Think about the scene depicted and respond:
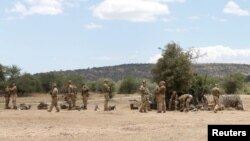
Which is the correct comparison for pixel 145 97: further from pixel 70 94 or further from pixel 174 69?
pixel 174 69

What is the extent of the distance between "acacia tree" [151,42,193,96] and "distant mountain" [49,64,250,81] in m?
85.7

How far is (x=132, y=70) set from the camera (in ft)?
463

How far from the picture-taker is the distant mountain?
129000 millimetres

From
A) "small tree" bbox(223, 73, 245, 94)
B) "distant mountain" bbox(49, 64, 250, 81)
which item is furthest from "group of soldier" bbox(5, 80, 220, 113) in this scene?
"distant mountain" bbox(49, 64, 250, 81)

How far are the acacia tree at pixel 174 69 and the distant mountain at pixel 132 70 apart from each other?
85.7 m

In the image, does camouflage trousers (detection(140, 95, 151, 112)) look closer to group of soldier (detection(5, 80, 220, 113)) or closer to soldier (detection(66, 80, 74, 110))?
group of soldier (detection(5, 80, 220, 113))

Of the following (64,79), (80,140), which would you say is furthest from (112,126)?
(64,79)

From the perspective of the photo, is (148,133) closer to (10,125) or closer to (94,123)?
(94,123)

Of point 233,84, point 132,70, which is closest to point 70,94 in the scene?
point 233,84

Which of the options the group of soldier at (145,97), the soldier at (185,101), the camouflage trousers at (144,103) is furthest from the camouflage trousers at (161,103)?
the soldier at (185,101)

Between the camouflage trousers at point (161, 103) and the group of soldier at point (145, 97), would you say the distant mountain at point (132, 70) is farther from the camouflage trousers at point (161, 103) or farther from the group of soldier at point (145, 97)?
the camouflage trousers at point (161, 103)

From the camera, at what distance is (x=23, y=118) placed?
27.0 m

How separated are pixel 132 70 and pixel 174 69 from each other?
101638 mm

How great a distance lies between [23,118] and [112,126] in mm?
6177
